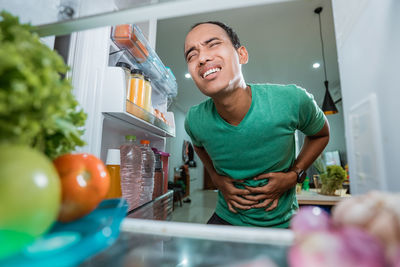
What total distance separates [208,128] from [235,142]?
146 millimetres

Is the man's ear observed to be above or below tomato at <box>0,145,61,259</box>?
above

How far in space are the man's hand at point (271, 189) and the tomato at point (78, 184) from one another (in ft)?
2.21

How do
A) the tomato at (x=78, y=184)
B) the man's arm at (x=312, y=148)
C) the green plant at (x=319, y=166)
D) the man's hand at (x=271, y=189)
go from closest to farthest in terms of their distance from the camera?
the tomato at (x=78, y=184), the man's hand at (x=271, y=189), the man's arm at (x=312, y=148), the green plant at (x=319, y=166)

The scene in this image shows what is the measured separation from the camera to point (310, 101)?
3.01ft

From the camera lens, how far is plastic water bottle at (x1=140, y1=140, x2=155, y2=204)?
1206 mm

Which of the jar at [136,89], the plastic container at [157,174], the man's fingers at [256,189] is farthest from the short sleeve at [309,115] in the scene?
the plastic container at [157,174]

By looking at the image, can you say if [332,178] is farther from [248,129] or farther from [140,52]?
[140,52]

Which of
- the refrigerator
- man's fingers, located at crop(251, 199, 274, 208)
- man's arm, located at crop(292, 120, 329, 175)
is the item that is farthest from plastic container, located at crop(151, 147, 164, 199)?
the refrigerator

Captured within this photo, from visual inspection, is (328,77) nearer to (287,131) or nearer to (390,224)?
(287,131)

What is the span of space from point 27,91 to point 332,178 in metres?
2.22

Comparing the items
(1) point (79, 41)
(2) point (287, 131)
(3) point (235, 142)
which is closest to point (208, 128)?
(3) point (235, 142)

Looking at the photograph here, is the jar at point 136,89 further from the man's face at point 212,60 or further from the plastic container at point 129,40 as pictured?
the man's face at point 212,60

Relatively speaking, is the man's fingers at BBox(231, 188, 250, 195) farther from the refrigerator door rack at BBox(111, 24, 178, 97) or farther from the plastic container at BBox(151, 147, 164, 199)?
the refrigerator door rack at BBox(111, 24, 178, 97)

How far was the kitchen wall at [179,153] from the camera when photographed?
584 cm
